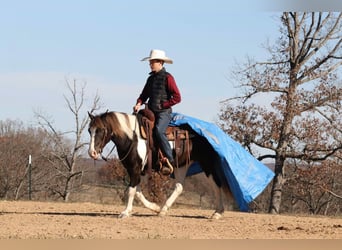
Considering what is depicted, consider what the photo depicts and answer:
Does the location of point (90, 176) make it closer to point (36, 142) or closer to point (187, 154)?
point (36, 142)

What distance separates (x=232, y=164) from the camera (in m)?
9.27

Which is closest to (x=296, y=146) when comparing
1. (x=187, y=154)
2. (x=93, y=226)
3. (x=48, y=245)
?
(x=187, y=154)

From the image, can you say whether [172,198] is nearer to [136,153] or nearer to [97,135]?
[136,153]

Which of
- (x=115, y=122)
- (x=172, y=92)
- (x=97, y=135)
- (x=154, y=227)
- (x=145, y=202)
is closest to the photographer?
(x=154, y=227)

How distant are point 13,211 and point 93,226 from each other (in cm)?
280

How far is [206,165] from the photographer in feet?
30.5

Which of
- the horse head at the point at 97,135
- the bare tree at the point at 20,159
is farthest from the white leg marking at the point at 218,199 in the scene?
the bare tree at the point at 20,159

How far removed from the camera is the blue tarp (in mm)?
9178

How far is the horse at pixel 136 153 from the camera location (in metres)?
8.55

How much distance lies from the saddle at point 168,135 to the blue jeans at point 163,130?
2.8 inches

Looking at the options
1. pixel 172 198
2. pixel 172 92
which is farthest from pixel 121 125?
pixel 172 198

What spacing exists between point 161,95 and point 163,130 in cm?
50


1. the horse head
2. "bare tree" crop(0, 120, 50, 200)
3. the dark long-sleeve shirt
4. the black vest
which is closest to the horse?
the horse head

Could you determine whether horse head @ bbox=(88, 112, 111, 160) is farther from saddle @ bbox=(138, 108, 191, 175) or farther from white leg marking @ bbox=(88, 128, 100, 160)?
saddle @ bbox=(138, 108, 191, 175)
